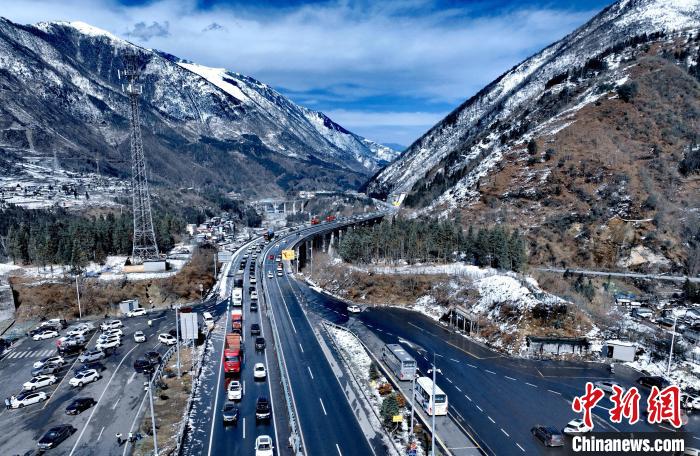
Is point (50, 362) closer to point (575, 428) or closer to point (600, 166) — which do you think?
point (575, 428)

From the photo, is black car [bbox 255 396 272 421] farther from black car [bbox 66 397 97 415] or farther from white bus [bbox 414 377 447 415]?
black car [bbox 66 397 97 415]

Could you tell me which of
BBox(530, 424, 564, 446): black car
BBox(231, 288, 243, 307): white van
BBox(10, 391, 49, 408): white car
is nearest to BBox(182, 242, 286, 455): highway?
BBox(231, 288, 243, 307): white van

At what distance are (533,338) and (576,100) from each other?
125420 millimetres

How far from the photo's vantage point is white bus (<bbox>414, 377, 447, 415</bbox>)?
3719cm

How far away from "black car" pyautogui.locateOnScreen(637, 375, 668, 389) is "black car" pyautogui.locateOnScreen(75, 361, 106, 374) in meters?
58.3

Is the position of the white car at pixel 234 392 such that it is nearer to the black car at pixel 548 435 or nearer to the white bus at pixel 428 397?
the white bus at pixel 428 397

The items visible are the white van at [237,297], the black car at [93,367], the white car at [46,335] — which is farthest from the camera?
the white van at [237,297]

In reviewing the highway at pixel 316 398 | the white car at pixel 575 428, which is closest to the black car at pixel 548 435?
the white car at pixel 575 428

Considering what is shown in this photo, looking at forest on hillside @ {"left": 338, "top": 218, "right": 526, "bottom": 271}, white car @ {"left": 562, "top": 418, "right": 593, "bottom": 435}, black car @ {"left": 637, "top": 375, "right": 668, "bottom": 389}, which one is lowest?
black car @ {"left": 637, "top": 375, "right": 668, "bottom": 389}

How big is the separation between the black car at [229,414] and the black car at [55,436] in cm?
1215

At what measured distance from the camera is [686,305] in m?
71.2

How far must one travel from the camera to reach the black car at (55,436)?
33.8 metres

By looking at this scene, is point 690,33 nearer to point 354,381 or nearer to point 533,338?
point 533,338

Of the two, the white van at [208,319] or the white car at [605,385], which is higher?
the white van at [208,319]
